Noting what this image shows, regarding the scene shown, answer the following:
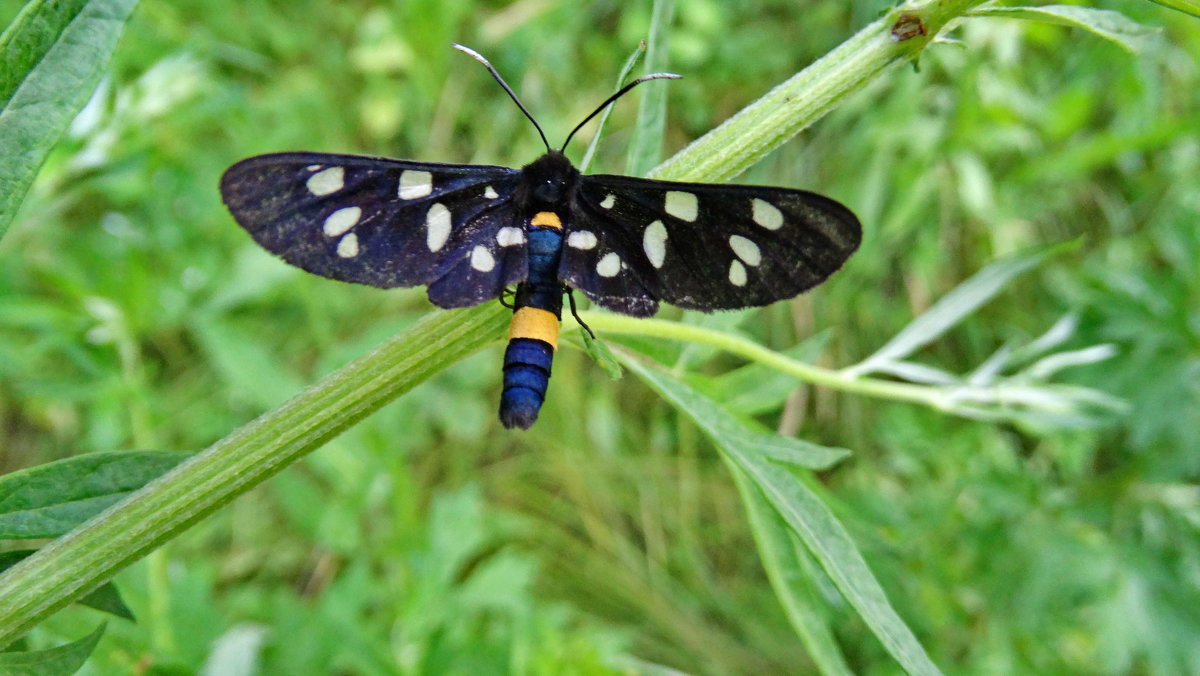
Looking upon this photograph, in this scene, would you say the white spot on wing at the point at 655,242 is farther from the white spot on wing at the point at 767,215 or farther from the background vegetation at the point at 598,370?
the background vegetation at the point at 598,370

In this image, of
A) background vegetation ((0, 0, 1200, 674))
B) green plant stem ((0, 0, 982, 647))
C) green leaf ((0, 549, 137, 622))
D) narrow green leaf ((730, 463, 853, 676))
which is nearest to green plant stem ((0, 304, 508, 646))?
green plant stem ((0, 0, 982, 647))

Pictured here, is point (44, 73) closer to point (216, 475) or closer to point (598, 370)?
point (216, 475)

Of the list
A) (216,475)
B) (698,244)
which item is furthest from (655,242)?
(216,475)

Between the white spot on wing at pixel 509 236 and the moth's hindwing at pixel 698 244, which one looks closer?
the moth's hindwing at pixel 698 244

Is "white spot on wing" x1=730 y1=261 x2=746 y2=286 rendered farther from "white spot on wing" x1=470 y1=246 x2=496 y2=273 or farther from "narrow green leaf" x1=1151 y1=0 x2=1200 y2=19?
"narrow green leaf" x1=1151 y1=0 x2=1200 y2=19

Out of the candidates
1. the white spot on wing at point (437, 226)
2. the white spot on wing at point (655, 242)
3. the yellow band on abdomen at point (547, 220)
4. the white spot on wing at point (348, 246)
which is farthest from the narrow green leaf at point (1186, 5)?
the white spot on wing at point (348, 246)

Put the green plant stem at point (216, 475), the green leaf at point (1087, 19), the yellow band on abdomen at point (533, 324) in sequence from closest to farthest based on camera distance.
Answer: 1. the green plant stem at point (216, 475)
2. the green leaf at point (1087, 19)
3. the yellow band on abdomen at point (533, 324)

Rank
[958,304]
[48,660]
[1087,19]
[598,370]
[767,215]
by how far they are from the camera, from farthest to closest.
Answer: [598,370] → [958,304] → [767,215] → [1087,19] → [48,660]
